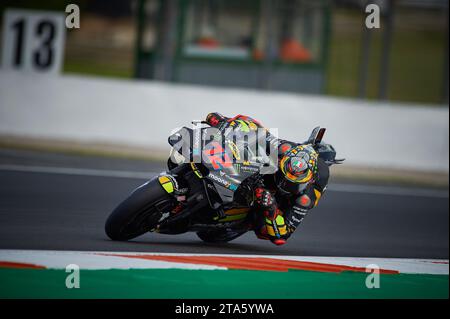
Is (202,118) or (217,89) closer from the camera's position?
(202,118)

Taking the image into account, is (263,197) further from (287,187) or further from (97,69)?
(97,69)

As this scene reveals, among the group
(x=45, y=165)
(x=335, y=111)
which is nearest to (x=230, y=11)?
(x=335, y=111)

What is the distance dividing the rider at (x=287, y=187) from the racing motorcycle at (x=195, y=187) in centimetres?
13

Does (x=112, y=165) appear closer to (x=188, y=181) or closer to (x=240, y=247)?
(x=240, y=247)

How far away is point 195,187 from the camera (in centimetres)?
596

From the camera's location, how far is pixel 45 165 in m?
10.7

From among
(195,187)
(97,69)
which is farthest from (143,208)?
(97,69)

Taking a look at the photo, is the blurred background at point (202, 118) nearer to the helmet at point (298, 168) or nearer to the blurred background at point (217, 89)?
the blurred background at point (217, 89)

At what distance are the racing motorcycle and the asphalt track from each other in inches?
13.7

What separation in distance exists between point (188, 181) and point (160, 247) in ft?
2.65

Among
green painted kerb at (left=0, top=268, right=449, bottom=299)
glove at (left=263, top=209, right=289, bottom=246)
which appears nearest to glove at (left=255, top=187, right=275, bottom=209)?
glove at (left=263, top=209, right=289, bottom=246)

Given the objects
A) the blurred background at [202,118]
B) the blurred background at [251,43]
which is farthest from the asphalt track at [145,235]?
the blurred background at [251,43]

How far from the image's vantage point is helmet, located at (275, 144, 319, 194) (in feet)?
20.0

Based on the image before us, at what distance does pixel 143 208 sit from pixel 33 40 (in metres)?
7.91
